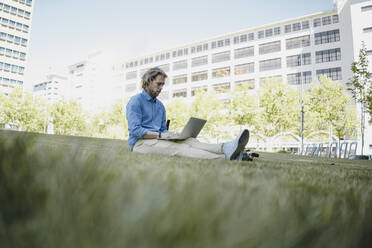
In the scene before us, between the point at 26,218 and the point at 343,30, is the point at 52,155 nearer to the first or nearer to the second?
the point at 26,218

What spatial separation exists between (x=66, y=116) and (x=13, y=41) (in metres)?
40.8

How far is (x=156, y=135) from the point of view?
373cm

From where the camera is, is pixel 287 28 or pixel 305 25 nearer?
pixel 305 25

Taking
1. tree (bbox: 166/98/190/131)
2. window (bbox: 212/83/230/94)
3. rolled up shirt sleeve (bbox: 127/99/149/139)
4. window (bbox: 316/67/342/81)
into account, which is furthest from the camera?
window (bbox: 212/83/230/94)

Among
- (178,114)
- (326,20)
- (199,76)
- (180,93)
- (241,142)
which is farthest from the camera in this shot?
(180,93)

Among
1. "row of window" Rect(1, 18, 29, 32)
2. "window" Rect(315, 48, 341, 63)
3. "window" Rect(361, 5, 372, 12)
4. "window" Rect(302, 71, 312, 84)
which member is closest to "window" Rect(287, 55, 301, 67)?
"window" Rect(302, 71, 312, 84)

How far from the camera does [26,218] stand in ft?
1.24

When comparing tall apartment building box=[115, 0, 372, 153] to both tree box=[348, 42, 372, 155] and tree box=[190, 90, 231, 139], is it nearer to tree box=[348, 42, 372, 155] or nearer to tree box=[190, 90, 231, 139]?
tree box=[190, 90, 231, 139]

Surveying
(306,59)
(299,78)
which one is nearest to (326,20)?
(306,59)

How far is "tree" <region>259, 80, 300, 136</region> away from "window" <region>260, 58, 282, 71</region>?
1637 centimetres

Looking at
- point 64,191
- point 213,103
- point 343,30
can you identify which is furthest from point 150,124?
point 343,30

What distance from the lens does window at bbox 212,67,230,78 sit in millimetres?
47438

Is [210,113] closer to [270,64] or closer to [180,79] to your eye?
[270,64]

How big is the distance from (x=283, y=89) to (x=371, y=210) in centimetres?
2908
